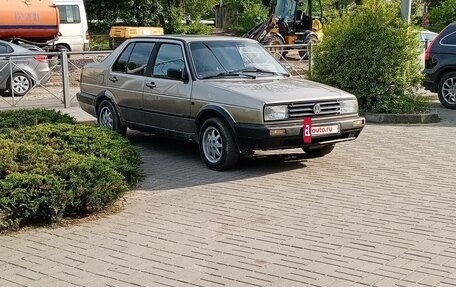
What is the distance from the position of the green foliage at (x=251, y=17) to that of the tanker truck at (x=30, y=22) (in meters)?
19.5

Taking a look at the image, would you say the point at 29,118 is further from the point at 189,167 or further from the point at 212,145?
the point at 212,145

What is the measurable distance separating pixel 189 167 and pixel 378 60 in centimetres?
554

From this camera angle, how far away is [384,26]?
12.9m

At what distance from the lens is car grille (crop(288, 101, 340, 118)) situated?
26.3 ft

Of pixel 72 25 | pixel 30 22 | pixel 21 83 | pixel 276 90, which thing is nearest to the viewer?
pixel 276 90

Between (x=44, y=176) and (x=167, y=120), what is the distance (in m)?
3.22

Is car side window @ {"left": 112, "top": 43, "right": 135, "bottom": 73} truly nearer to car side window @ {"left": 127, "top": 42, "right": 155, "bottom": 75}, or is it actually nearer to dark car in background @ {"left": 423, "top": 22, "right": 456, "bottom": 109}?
car side window @ {"left": 127, "top": 42, "right": 155, "bottom": 75}

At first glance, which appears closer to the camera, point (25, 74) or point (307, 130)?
point (307, 130)

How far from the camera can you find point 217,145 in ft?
27.7

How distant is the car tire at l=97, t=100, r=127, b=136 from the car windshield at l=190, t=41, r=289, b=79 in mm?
2035

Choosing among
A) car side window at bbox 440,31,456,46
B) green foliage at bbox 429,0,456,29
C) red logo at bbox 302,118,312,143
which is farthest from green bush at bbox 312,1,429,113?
green foliage at bbox 429,0,456,29

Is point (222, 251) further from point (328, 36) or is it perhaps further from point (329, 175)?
point (328, 36)

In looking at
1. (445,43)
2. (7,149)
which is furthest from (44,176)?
(445,43)

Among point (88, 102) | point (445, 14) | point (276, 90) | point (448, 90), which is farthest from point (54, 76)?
point (445, 14)
